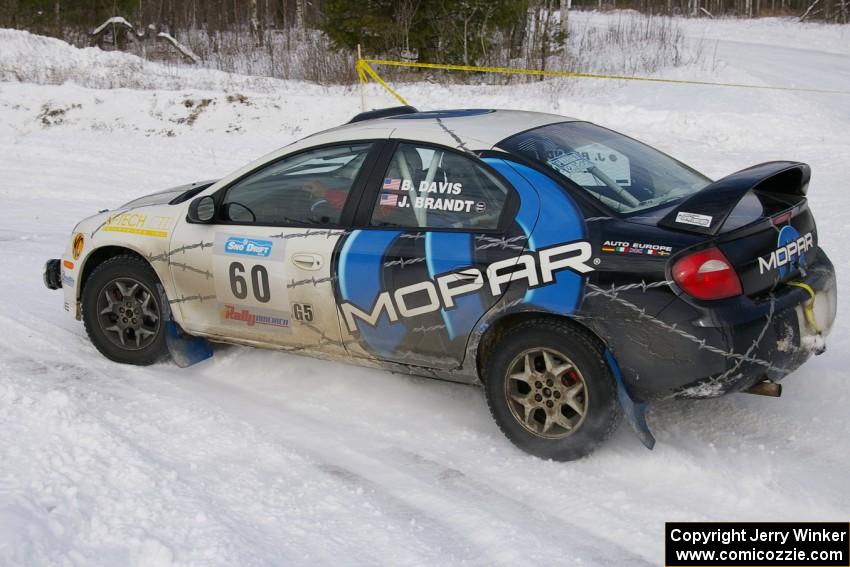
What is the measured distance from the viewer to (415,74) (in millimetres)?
17047

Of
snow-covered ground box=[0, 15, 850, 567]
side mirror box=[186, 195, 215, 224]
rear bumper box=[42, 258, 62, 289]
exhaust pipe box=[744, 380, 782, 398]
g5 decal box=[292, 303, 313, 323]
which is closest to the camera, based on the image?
snow-covered ground box=[0, 15, 850, 567]

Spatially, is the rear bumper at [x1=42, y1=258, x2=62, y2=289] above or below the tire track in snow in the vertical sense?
above

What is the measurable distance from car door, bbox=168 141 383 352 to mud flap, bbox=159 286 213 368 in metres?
0.13

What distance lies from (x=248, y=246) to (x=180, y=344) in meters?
0.96

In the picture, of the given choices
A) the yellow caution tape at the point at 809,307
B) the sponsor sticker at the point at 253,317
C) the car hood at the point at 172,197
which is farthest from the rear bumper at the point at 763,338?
the car hood at the point at 172,197

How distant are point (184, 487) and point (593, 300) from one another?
1.96 meters

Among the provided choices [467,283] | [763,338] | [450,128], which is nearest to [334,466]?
[467,283]

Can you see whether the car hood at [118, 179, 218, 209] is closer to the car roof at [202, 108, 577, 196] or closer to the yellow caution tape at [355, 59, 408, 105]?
the car roof at [202, 108, 577, 196]

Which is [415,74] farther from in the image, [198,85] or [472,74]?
[198,85]

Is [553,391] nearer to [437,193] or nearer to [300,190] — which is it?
[437,193]

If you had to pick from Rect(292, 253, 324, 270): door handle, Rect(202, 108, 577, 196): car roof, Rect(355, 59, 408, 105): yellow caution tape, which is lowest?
Rect(292, 253, 324, 270): door handle

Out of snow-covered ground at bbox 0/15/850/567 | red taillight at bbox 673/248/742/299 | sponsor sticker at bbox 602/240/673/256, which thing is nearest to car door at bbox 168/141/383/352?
snow-covered ground at bbox 0/15/850/567

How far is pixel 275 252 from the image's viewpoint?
189 inches

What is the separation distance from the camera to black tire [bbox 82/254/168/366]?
5.38 metres
